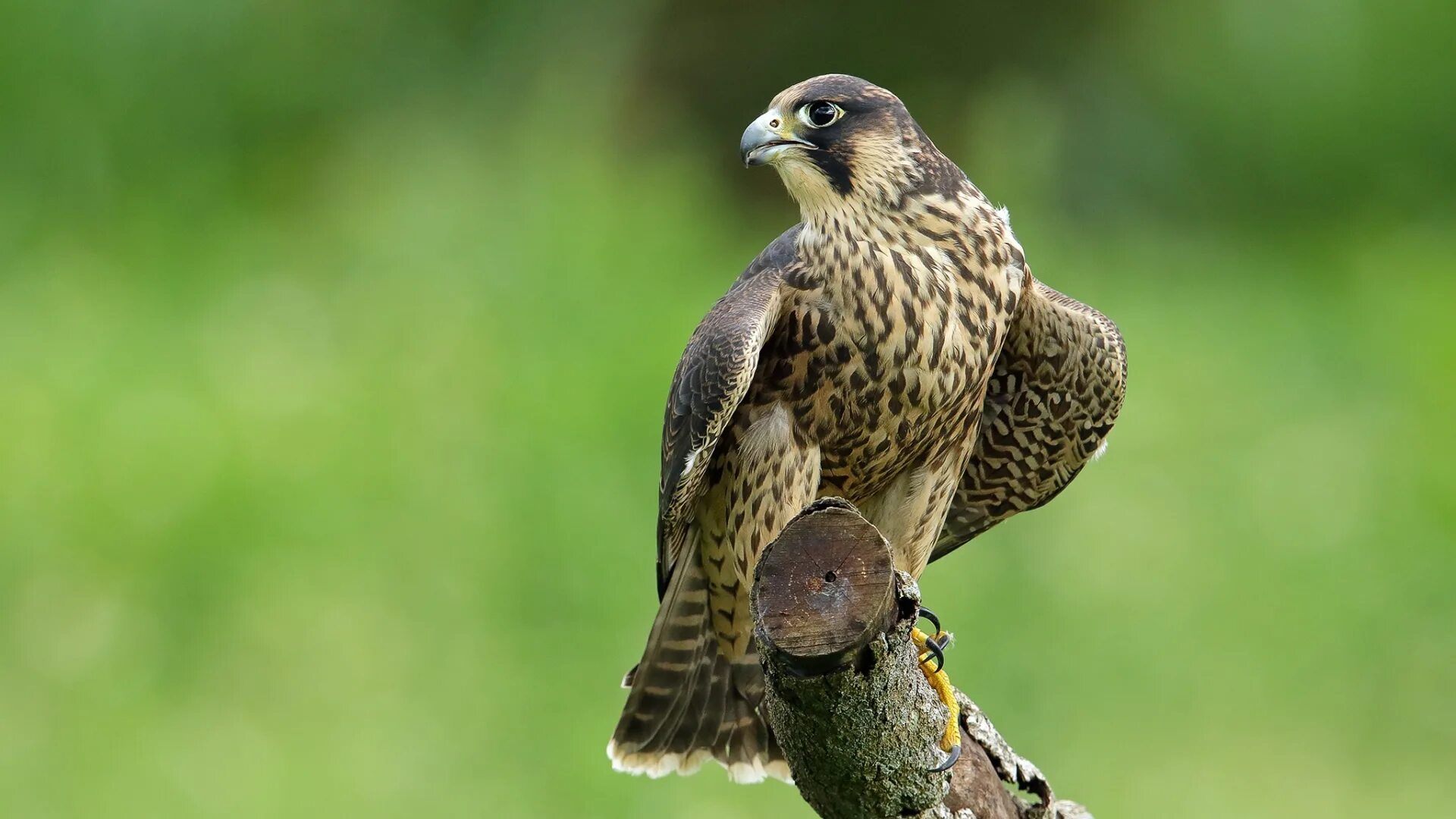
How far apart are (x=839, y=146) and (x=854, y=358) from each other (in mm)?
383

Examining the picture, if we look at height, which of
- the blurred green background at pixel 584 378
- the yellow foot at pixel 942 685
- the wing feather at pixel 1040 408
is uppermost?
the blurred green background at pixel 584 378

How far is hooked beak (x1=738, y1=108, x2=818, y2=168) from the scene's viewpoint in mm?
3420

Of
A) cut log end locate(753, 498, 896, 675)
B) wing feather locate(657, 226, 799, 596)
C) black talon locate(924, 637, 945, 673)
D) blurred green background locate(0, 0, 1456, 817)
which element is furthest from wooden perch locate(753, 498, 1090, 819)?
blurred green background locate(0, 0, 1456, 817)

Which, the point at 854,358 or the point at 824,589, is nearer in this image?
the point at 824,589

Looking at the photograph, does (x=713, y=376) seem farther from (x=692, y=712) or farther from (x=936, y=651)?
(x=692, y=712)

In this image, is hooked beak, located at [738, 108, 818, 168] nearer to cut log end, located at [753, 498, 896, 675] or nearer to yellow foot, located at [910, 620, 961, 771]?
yellow foot, located at [910, 620, 961, 771]

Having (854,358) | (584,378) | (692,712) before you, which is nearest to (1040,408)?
(854,358)

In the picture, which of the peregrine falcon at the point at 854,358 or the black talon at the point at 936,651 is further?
the peregrine falcon at the point at 854,358

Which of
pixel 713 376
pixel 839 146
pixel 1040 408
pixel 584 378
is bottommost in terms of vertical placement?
pixel 713 376

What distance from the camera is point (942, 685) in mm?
3152

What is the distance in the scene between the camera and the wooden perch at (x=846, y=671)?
8.41ft

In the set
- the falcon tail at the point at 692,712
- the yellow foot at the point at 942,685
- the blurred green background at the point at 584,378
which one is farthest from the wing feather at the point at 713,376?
the blurred green background at the point at 584,378

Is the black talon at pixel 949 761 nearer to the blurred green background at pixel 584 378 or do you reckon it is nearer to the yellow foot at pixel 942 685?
the yellow foot at pixel 942 685

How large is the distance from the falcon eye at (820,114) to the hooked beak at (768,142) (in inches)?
1.3
